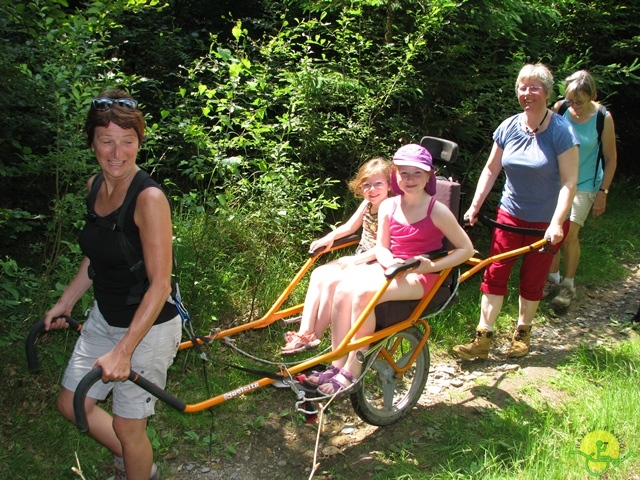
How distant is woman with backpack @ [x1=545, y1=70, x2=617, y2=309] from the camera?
5.33 meters

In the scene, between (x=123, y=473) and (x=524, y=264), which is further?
(x=524, y=264)

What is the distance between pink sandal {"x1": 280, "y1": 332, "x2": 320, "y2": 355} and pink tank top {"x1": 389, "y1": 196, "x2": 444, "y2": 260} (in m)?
0.75

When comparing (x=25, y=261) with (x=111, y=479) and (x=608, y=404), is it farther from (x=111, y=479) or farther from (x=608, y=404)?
(x=608, y=404)

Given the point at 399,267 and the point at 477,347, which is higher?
the point at 399,267

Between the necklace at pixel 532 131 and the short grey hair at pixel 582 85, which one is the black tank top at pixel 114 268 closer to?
the necklace at pixel 532 131

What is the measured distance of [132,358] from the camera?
2.91m

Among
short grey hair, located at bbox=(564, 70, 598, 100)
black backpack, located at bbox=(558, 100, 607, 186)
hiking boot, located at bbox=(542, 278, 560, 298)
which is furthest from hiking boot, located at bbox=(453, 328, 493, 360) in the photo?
short grey hair, located at bbox=(564, 70, 598, 100)

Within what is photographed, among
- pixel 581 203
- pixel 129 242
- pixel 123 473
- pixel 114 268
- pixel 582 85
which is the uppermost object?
pixel 582 85

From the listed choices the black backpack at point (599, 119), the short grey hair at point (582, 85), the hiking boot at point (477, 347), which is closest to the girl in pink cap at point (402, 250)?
the hiking boot at point (477, 347)

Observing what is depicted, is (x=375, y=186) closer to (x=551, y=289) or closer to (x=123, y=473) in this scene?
(x=123, y=473)

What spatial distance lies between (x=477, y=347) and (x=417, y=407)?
893 mm

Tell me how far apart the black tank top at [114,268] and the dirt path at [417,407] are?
1.23m

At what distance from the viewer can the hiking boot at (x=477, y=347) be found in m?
5.03

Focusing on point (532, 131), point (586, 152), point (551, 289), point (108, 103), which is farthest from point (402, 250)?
point (551, 289)
